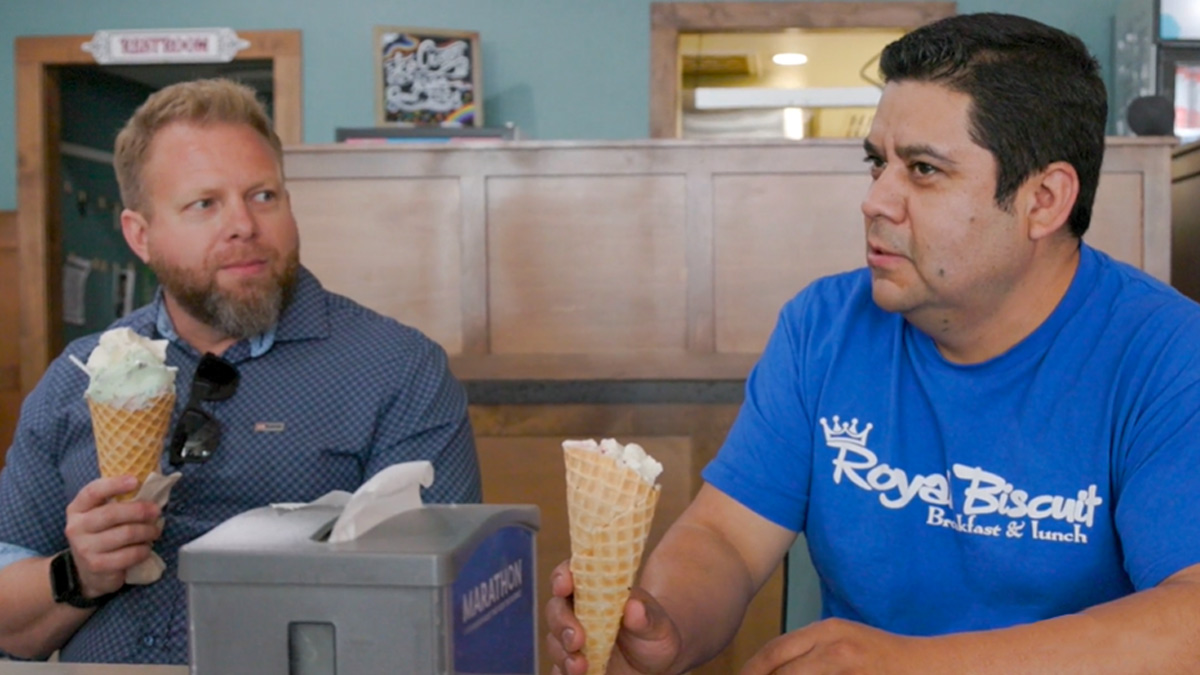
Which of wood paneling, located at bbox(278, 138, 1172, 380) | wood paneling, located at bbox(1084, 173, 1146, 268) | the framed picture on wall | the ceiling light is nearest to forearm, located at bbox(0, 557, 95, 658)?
wood paneling, located at bbox(278, 138, 1172, 380)

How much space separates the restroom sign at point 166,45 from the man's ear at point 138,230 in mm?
4213

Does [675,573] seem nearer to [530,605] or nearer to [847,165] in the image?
[530,605]

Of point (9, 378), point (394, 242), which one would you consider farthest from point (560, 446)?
point (9, 378)

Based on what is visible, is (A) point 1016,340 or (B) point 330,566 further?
(A) point 1016,340

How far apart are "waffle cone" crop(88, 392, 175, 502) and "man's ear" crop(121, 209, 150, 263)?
0.50 meters

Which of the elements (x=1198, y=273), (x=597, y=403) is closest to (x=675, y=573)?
(x=597, y=403)

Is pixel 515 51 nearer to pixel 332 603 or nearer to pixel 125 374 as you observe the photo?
pixel 125 374

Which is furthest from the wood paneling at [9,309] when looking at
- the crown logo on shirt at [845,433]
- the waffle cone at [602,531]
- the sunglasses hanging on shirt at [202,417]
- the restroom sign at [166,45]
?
the waffle cone at [602,531]

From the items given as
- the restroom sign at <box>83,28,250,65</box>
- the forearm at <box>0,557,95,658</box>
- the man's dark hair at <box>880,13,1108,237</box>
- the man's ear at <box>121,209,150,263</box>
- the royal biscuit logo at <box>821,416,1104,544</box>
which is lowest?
the forearm at <box>0,557,95,658</box>

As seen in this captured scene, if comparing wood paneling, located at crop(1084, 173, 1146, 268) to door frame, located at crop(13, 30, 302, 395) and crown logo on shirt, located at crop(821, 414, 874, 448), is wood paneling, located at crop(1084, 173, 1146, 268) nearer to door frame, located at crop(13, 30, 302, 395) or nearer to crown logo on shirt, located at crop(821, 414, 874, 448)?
crown logo on shirt, located at crop(821, 414, 874, 448)

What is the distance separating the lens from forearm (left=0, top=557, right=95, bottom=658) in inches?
66.3

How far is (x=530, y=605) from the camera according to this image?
3.31 ft

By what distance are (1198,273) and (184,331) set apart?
3.52 m

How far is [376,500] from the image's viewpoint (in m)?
0.91
